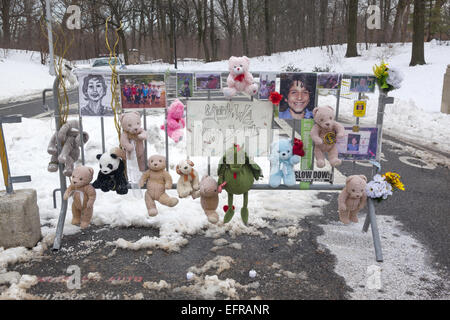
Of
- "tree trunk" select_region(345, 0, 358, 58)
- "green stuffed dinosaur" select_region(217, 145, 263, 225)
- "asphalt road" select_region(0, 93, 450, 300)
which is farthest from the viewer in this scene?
"tree trunk" select_region(345, 0, 358, 58)

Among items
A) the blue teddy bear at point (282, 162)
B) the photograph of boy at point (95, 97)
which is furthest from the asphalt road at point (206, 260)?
the photograph of boy at point (95, 97)

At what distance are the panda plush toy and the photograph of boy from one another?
1.32 ft

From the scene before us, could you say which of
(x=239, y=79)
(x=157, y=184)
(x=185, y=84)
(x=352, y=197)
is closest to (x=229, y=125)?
(x=239, y=79)

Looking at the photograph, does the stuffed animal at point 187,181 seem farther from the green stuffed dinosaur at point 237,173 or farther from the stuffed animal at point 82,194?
the stuffed animal at point 82,194

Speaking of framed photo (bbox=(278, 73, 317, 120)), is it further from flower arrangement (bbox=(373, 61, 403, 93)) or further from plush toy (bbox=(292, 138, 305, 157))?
flower arrangement (bbox=(373, 61, 403, 93))

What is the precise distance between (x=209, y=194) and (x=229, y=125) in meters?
0.65

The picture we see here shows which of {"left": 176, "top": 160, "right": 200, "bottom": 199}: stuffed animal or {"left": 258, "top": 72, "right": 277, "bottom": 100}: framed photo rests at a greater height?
{"left": 258, "top": 72, "right": 277, "bottom": 100}: framed photo

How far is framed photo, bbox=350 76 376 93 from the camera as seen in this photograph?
3545 mm

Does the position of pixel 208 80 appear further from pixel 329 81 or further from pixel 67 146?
pixel 67 146

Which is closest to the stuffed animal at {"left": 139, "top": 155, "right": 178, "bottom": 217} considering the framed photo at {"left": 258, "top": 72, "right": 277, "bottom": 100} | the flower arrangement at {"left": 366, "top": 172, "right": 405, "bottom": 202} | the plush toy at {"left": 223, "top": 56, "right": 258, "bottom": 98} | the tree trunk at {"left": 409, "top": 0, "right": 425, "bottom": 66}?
the plush toy at {"left": 223, "top": 56, "right": 258, "bottom": 98}

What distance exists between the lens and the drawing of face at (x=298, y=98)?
340cm

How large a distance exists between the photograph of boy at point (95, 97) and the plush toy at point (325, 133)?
1.86 meters

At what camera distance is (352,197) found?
351 cm

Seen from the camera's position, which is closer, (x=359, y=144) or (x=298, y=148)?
(x=298, y=148)
